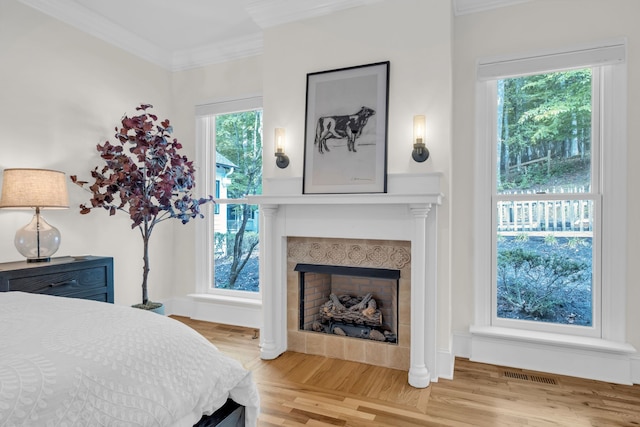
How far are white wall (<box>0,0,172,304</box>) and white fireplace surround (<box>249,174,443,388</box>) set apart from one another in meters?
1.50

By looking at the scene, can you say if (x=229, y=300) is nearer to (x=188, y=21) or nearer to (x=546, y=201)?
(x=188, y=21)

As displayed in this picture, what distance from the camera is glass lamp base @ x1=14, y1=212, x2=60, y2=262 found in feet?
8.52

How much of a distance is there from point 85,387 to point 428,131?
242cm

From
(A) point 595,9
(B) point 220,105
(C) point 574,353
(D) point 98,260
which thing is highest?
(A) point 595,9

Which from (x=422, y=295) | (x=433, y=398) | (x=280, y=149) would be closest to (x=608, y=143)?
(x=422, y=295)

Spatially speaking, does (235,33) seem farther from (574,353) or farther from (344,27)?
(574,353)

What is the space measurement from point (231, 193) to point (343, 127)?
1.61m

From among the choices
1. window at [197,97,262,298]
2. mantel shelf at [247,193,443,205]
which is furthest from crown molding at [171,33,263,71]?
mantel shelf at [247,193,443,205]

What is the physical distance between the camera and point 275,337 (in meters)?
2.96

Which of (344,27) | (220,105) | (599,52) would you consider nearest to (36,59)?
(220,105)

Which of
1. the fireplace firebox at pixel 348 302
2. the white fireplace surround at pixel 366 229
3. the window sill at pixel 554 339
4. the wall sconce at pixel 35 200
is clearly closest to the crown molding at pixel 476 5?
the white fireplace surround at pixel 366 229

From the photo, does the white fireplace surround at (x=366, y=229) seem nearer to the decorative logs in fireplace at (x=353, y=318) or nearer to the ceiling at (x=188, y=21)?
the decorative logs in fireplace at (x=353, y=318)

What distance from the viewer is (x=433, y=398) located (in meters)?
2.30

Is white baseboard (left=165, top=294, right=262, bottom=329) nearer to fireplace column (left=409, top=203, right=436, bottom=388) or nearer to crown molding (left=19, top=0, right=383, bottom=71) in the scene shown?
fireplace column (left=409, top=203, right=436, bottom=388)
